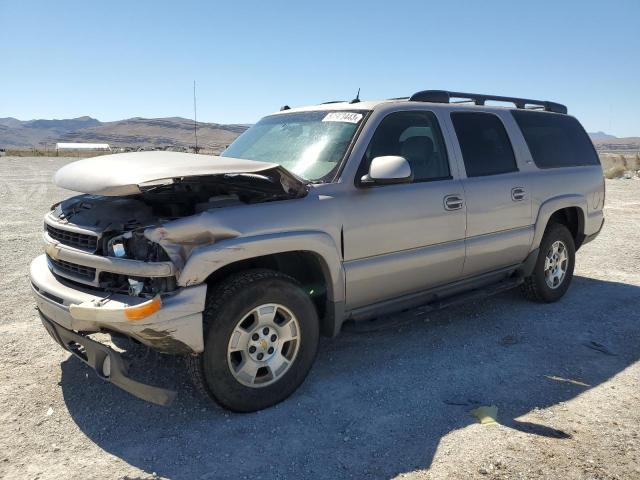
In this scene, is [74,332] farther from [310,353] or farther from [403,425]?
[403,425]

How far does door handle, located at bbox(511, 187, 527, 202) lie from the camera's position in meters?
4.80

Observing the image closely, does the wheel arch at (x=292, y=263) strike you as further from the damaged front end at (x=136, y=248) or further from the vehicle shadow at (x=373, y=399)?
the vehicle shadow at (x=373, y=399)

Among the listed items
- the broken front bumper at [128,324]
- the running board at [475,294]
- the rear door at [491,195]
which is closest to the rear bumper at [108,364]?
the broken front bumper at [128,324]

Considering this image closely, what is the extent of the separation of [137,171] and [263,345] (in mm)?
1311

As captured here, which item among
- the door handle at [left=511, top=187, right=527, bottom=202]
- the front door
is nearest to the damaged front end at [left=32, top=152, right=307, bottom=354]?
the front door

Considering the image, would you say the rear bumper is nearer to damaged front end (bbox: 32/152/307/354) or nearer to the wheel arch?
damaged front end (bbox: 32/152/307/354)

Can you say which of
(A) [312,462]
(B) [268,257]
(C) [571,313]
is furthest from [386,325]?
(C) [571,313]

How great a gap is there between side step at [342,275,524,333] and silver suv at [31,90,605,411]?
27 millimetres

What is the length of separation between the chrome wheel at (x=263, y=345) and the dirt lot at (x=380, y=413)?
249mm

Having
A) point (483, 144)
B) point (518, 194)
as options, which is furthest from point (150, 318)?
point (518, 194)

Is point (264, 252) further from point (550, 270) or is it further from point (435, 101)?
point (550, 270)

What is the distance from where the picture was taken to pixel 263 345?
3287 millimetres

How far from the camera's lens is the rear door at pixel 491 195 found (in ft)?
14.6

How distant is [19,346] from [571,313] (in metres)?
5.12
